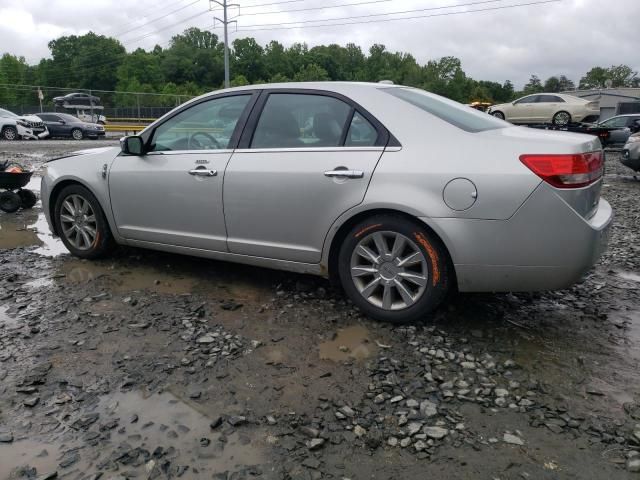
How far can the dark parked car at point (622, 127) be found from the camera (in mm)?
19094

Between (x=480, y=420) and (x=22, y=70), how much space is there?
11348cm

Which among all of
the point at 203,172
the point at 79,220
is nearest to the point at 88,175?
the point at 79,220

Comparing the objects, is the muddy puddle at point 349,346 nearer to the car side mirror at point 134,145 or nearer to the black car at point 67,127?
the car side mirror at point 134,145

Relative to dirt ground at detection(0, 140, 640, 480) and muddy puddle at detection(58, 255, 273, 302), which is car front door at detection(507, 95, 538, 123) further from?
muddy puddle at detection(58, 255, 273, 302)

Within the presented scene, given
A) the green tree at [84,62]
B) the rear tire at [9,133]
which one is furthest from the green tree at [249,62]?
the rear tire at [9,133]

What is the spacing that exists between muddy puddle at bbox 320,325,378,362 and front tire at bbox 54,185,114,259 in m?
2.63

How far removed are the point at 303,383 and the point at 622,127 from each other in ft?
72.9

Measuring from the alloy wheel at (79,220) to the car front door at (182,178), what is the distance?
15.9 inches

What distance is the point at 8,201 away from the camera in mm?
7457

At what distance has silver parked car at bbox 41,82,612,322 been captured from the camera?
3125 millimetres

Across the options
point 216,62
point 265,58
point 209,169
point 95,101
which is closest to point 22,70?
point 216,62

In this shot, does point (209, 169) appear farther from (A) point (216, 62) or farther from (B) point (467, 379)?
(A) point (216, 62)

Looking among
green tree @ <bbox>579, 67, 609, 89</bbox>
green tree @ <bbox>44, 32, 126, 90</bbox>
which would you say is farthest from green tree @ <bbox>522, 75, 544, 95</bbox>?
green tree @ <bbox>44, 32, 126, 90</bbox>

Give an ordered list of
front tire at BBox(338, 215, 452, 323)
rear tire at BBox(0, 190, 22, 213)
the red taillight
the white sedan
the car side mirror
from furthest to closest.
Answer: the white sedan, rear tire at BBox(0, 190, 22, 213), the car side mirror, front tire at BBox(338, 215, 452, 323), the red taillight
